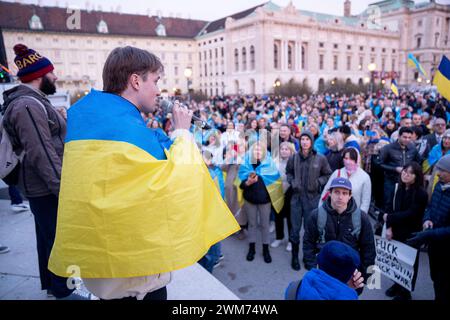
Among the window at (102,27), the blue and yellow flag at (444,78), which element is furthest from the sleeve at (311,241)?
the window at (102,27)

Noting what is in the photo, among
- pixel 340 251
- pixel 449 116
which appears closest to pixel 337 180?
pixel 340 251

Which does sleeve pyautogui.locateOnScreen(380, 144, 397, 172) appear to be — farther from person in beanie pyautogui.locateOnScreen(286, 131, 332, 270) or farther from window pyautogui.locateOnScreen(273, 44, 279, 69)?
window pyautogui.locateOnScreen(273, 44, 279, 69)

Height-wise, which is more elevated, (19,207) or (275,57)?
(275,57)

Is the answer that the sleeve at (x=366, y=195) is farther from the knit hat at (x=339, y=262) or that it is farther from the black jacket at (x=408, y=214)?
the knit hat at (x=339, y=262)

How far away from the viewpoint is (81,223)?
1424mm

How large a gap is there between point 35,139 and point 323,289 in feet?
7.85

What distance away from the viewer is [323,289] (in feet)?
5.91

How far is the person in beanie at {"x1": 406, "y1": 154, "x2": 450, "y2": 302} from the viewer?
10.5 feet

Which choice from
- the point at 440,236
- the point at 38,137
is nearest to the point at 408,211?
the point at 440,236

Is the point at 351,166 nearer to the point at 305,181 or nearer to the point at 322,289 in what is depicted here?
the point at 305,181
